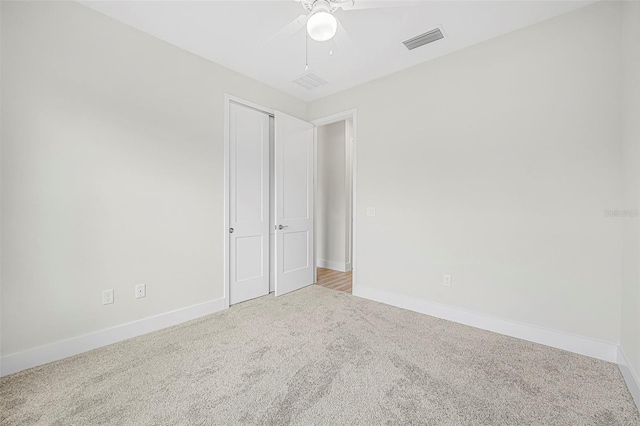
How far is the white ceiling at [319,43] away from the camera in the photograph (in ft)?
7.02

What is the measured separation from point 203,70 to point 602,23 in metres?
3.55

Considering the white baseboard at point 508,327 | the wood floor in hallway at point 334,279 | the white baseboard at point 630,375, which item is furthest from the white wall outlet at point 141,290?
the white baseboard at point 630,375

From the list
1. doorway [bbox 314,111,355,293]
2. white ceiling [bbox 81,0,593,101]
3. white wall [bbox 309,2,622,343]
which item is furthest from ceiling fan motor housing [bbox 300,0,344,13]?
doorway [bbox 314,111,355,293]

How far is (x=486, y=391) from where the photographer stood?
1.69m

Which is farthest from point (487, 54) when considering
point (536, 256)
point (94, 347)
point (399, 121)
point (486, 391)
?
point (94, 347)

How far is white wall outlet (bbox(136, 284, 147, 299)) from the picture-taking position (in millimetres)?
2446

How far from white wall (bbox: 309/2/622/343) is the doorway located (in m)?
1.56

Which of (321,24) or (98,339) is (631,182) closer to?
(321,24)

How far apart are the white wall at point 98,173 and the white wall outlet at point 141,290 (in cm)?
4

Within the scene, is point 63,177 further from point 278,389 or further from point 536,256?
point 536,256

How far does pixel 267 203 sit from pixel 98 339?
7.06 ft

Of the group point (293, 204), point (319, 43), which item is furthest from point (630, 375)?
point (319, 43)

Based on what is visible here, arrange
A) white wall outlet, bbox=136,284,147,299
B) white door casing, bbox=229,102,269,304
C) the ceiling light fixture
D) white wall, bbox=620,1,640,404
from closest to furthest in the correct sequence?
the ceiling light fixture < white wall, bbox=620,1,640,404 < white wall outlet, bbox=136,284,147,299 < white door casing, bbox=229,102,269,304

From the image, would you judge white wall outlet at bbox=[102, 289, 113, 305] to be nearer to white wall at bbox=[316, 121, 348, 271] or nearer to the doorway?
the doorway
